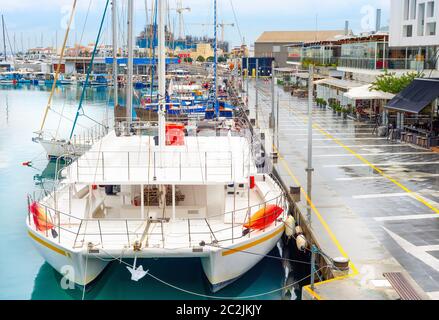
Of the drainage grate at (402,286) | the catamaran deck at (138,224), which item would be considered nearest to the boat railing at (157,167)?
the catamaran deck at (138,224)

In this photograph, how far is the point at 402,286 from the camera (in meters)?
15.0

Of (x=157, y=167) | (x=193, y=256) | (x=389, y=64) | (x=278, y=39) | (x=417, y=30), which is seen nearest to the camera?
(x=193, y=256)

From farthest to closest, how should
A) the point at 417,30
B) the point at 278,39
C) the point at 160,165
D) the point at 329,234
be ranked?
the point at 278,39 → the point at 417,30 → the point at 160,165 → the point at 329,234

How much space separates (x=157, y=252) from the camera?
1781 centimetres

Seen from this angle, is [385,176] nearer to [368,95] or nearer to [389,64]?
[368,95]

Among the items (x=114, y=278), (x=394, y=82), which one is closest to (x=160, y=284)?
(x=114, y=278)

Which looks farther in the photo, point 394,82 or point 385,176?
point 394,82

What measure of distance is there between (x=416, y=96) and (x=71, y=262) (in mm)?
23969

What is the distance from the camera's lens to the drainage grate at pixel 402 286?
14413mm

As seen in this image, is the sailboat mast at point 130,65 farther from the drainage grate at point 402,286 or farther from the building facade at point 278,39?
the building facade at point 278,39

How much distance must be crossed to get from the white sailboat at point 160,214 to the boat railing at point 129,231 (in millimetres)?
28

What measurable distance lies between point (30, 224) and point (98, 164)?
2794mm
